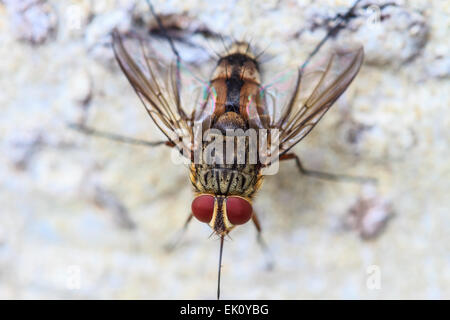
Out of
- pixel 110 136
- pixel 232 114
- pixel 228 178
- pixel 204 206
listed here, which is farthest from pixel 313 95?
pixel 110 136

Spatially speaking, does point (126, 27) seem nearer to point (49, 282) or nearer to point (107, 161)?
point (107, 161)

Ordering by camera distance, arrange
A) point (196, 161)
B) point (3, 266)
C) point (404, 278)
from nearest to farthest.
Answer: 1. point (196, 161)
2. point (404, 278)
3. point (3, 266)

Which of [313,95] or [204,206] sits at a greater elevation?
[313,95]

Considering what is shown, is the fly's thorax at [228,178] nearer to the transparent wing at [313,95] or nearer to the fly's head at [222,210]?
the fly's head at [222,210]

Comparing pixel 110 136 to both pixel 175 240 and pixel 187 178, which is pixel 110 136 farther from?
pixel 175 240

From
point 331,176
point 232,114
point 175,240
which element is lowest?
point 175,240
